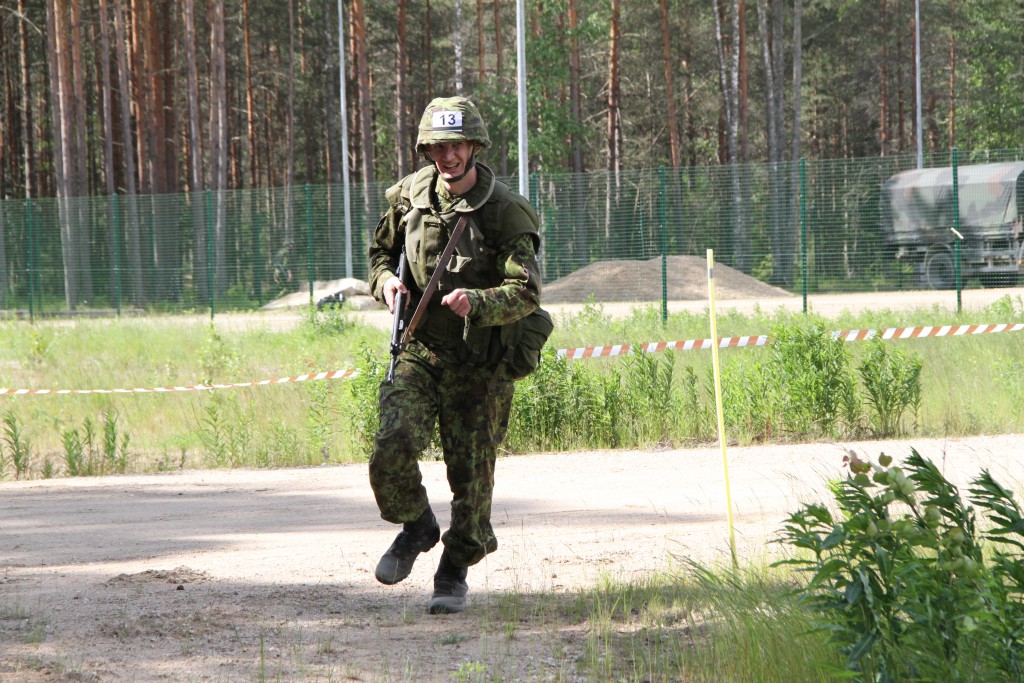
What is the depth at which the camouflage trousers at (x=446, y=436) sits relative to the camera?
15.4 ft

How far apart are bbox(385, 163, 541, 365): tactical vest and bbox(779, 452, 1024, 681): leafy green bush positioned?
6.47 ft

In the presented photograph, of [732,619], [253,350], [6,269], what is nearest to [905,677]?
[732,619]

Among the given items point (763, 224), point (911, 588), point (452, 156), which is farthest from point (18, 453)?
point (763, 224)

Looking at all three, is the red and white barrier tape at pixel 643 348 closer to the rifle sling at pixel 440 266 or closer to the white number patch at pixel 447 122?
the rifle sling at pixel 440 266

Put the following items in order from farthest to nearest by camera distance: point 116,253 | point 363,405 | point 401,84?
point 401,84, point 116,253, point 363,405

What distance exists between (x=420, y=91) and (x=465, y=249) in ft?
169

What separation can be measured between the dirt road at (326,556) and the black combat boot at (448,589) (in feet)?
0.16

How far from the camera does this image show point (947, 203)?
2309 centimetres

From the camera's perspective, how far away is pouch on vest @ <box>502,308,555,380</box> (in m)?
4.79

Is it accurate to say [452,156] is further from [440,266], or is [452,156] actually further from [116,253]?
[116,253]

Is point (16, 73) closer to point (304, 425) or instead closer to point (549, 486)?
point (304, 425)

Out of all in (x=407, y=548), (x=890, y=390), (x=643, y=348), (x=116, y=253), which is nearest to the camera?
(x=407, y=548)

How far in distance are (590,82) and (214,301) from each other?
97.7 feet

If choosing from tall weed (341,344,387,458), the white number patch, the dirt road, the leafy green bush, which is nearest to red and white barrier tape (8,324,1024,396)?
tall weed (341,344,387,458)
